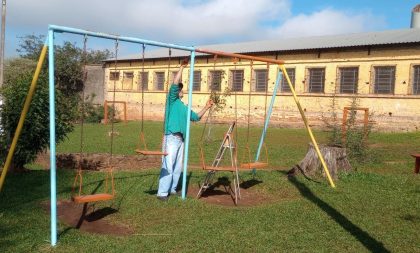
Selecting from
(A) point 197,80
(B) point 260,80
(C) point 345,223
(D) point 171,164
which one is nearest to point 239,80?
(B) point 260,80

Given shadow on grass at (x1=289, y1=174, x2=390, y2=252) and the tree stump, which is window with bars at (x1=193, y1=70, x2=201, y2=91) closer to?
the tree stump

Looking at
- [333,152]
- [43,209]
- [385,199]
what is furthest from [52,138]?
[333,152]

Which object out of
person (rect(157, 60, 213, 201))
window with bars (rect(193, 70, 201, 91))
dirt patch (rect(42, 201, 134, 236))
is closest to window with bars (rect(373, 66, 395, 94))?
window with bars (rect(193, 70, 201, 91))

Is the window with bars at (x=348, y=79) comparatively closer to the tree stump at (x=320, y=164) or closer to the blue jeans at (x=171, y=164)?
the tree stump at (x=320, y=164)

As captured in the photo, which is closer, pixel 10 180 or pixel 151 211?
pixel 151 211

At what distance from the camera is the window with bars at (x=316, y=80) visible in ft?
82.5

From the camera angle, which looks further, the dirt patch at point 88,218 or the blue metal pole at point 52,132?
the dirt patch at point 88,218

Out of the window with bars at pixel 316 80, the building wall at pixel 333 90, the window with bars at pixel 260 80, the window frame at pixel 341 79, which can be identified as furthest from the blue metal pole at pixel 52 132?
the window with bars at pixel 260 80

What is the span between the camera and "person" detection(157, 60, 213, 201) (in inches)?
278

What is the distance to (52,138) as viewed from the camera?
16.6 feet

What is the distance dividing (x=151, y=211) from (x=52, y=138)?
196 centimetres

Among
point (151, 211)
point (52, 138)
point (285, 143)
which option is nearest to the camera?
point (52, 138)

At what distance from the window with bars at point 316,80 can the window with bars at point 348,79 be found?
3.61ft

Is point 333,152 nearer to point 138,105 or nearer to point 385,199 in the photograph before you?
point 385,199
